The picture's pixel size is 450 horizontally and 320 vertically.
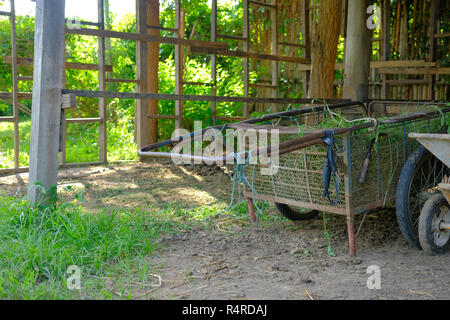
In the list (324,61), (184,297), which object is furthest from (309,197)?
(324,61)

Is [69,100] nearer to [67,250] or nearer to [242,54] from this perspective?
[67,250]

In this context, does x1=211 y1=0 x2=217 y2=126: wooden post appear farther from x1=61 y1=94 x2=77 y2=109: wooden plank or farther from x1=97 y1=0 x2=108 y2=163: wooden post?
x1=61 y1=94 x2=77 y2=109: wooden plank

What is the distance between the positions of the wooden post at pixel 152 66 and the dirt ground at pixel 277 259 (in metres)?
3.09

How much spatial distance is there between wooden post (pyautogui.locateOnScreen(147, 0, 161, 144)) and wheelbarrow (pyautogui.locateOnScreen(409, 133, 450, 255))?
5.69 metres

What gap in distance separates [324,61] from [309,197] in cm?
489

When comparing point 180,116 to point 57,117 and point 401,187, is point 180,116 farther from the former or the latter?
point 401,187

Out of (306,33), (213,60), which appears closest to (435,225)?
(213,60)

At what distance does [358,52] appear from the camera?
7.14 metres

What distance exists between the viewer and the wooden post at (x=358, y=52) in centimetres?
707

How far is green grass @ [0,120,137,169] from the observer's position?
870cm

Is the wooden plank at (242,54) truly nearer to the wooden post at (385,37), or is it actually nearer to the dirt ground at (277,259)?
the wooden post at (385,37)

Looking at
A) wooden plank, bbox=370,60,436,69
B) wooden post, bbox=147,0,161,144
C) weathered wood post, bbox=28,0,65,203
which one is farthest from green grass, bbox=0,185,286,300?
wooden plank, bbox=370,60,436,69

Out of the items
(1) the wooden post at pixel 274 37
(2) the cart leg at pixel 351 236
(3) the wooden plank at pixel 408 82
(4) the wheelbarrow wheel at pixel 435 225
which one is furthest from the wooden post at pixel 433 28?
(2) the cart leg at pixel 351 236

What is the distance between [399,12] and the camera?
12531 millimetres
